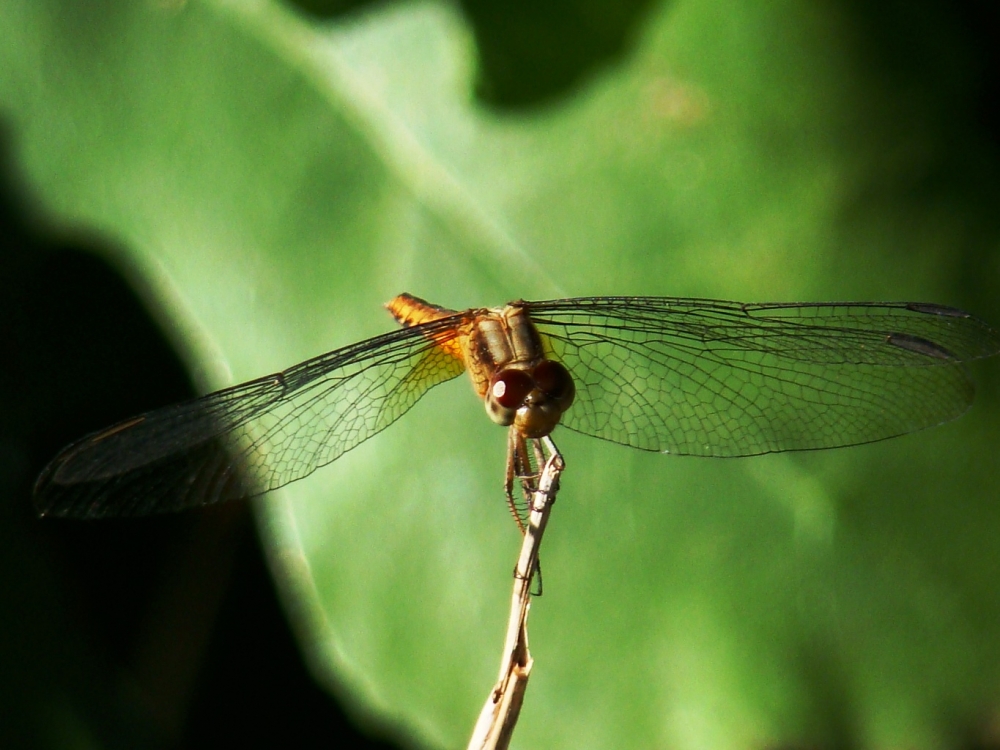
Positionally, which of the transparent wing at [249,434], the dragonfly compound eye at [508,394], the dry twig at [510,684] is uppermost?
the dragonfly compound eye at [508,394]

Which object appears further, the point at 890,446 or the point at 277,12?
the point at 277,12

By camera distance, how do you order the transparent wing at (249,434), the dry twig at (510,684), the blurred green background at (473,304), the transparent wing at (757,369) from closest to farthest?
the dry twig at (510,684) < the transparent wing at (249,434) < the transparent wing at (757,369) < the blurred green background at (473,304)

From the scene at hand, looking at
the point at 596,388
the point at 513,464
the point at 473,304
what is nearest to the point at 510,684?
the point at 513,464

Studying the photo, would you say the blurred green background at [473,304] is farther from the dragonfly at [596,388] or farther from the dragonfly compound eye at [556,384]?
the dragonfly compound eye at [556,384]

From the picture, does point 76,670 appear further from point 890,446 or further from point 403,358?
point 890,446

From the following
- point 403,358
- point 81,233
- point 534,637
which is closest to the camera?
point 403,358

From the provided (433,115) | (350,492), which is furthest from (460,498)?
(433,115)

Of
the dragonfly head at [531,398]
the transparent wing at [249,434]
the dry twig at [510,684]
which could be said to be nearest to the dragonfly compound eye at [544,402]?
the dragonfly head at [531,398]
